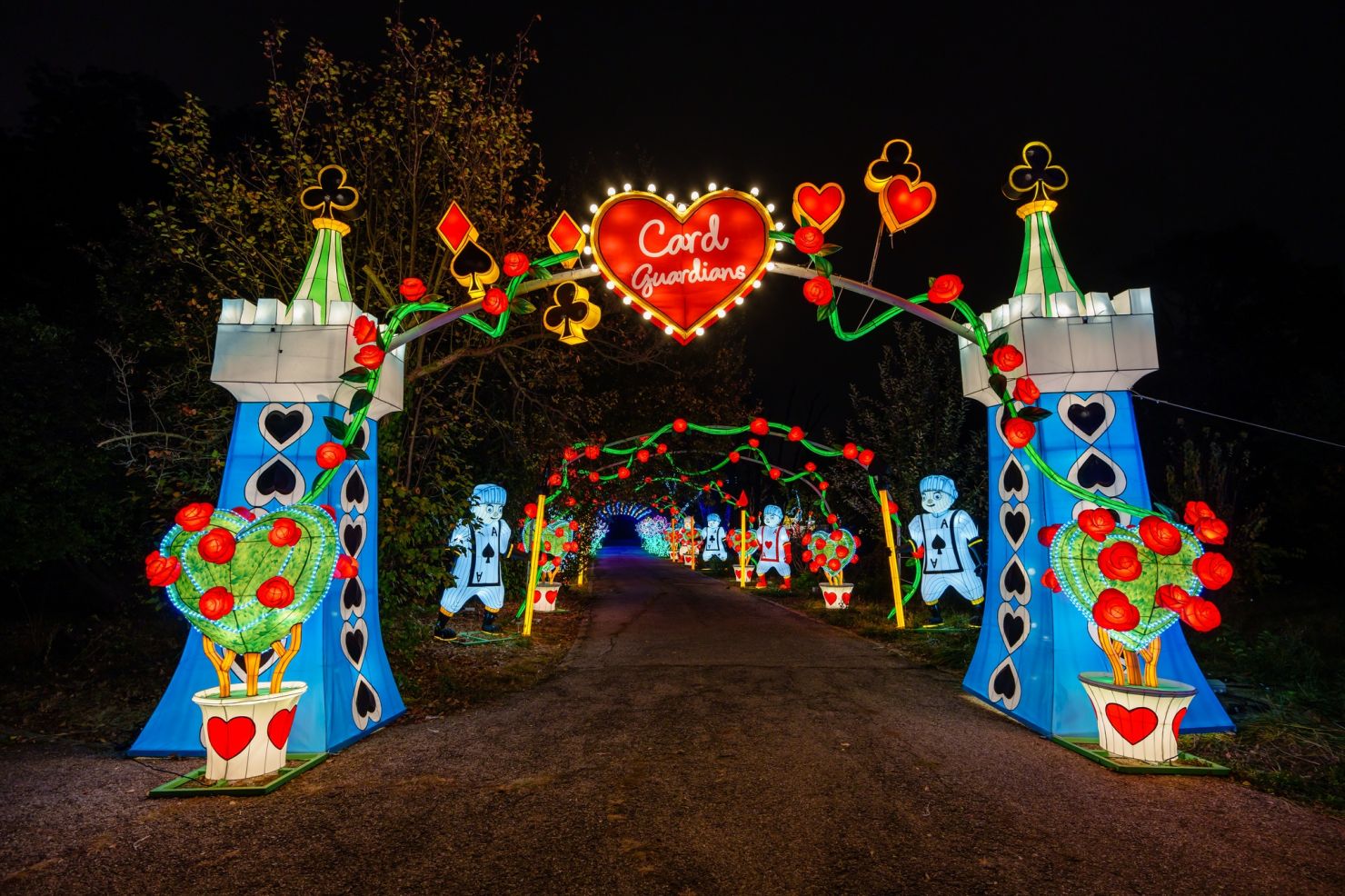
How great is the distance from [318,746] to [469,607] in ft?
36.1

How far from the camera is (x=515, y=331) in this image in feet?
34.9

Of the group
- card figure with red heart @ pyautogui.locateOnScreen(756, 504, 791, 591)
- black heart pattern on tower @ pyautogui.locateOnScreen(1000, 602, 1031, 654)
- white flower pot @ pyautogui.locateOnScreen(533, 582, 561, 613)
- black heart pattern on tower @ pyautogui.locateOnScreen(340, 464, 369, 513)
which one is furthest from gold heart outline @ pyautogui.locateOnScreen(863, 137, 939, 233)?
card figure with red heart @ pyautogui.locateOnScreen(756, 504, 791, 591)

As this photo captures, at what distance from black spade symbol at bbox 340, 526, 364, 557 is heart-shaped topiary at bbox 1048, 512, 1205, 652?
577 centimetres

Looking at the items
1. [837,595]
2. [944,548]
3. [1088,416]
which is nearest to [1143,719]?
[1088,416]

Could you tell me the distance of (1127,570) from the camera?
4609 mm

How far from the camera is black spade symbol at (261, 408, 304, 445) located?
18.5ft

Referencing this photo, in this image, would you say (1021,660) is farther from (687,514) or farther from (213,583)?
(687,514)

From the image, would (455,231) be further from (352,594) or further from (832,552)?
(832,552)

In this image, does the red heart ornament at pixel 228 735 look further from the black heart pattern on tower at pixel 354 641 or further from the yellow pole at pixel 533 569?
the yellow pole at pixel 533 569

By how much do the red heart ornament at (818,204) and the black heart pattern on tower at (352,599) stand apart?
486cm

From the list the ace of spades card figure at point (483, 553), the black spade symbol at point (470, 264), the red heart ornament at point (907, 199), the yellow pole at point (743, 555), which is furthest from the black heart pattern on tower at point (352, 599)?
the yellow pole at point (743, 555)

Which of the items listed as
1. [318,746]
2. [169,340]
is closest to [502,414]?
[169,340]

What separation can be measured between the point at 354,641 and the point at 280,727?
3.69ft

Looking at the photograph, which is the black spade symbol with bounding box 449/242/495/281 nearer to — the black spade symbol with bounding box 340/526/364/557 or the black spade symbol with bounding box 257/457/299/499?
the black spade symbol with bounding box 257/457/299/499
